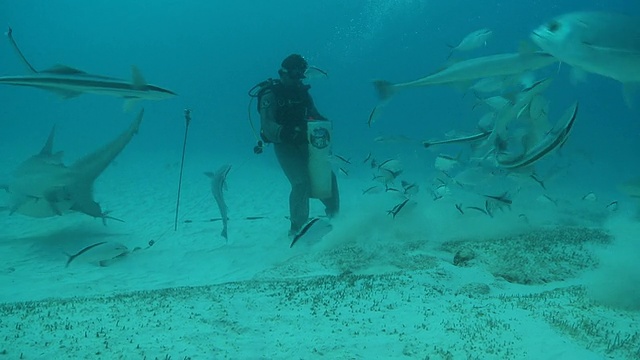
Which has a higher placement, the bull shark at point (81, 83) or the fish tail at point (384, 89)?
the bull shark at point (81, 83)

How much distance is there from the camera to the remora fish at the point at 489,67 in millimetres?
3695

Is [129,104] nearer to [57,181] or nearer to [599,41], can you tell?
[57,181]

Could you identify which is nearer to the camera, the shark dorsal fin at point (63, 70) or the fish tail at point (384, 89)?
the shark dorsal fin at point (63, 70)

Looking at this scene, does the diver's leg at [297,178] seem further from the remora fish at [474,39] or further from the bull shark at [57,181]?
the remora fish at [474,39]

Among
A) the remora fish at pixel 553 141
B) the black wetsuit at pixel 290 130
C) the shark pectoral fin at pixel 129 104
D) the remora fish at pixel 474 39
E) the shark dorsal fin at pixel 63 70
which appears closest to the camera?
the remora fish at pixel 553 141

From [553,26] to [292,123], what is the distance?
6.51 metres

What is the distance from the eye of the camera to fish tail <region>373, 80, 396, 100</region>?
17.0ft

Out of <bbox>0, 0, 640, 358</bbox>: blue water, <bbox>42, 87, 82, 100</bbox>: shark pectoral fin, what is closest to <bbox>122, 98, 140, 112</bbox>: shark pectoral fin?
<bbox>42, 87, 82, 100</bbox>: shark pectoral fin

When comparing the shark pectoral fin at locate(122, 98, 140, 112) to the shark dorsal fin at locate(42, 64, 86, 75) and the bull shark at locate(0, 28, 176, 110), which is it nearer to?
the bull shark at locate(0, 28, 176, 110)

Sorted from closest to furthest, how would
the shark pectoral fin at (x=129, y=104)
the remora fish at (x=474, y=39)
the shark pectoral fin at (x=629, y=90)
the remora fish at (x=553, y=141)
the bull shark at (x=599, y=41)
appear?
the bull shark at (x=599, y=41), the shark pectoral fin at (x=629, y=90), the remora fish at (x=553, y=141), the shark pectoral fin at (x=129, y=104), the remora fish at (x=474, y=39)

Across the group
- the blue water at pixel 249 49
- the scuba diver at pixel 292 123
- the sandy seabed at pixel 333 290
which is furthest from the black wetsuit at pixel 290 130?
the blue water at pixel 249 49

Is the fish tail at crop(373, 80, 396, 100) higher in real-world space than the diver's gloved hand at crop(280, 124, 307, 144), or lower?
higher

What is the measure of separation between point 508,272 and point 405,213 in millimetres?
2947

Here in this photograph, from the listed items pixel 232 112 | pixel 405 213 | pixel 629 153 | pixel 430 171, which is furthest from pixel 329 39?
pixel 405 213
